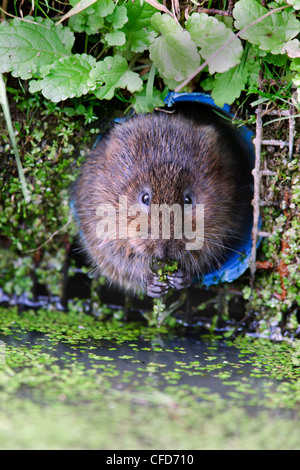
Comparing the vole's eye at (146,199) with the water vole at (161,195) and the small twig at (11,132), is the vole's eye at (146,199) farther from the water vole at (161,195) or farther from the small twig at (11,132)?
the small twig at (11,132)

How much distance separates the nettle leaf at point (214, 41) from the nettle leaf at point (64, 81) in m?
0.56

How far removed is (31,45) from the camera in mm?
2412

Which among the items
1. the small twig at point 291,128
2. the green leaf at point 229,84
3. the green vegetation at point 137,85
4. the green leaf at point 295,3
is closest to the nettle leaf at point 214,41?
the green vegetation at point 137,85

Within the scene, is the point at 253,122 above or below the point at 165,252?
above

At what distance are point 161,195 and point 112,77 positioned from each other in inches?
24.9

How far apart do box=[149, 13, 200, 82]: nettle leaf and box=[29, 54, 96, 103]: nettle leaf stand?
1.23 ft

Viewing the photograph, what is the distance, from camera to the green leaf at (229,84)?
234 centimetres

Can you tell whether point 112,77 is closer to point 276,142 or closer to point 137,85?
point 137,85

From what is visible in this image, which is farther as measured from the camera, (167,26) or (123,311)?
(123,311)
